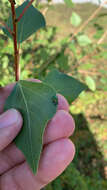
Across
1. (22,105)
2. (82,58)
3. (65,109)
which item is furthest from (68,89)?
(82,58)

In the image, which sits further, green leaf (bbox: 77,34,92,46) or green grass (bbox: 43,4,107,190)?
green grass (bbox: 43,4,107,190)

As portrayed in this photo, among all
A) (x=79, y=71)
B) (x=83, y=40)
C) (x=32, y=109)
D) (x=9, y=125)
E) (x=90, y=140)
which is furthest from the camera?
(x=90, y=140)

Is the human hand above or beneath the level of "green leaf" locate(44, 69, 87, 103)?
beneath

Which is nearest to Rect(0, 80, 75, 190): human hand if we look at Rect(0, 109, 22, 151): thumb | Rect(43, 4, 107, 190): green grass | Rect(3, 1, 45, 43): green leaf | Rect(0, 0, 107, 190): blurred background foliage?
Rect(0, 109, 22, 151): thumb

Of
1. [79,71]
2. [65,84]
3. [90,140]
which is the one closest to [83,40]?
[79,71]

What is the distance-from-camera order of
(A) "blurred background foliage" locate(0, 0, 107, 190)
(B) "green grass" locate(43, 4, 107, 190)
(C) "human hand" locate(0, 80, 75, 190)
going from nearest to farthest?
(C) "human hand" locate(0, 80, 75, 190)
(A) "blurred background foliage" locate(0, 0, 107, 190)
(B) "green grass" locate(43, 4, 107, 190)

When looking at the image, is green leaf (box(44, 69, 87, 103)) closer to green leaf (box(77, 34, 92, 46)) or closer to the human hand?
the human hand

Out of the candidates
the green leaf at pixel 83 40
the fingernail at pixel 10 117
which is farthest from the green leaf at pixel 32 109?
the green leaf at pixel 83 40

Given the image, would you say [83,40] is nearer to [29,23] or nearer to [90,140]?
[29,23]
